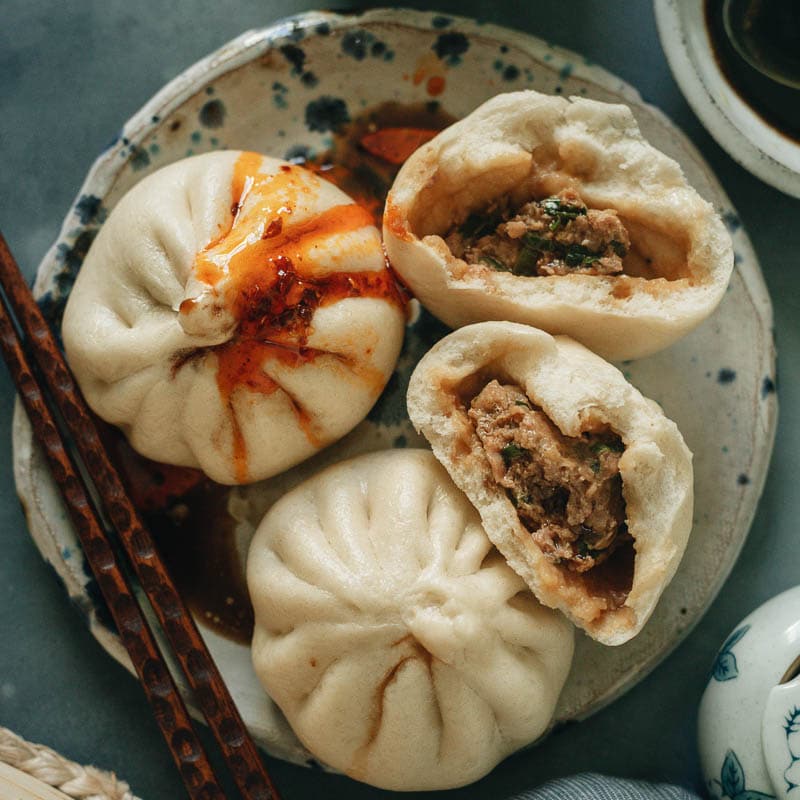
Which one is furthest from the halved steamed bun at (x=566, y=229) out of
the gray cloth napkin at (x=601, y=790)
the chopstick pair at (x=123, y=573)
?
the gray cloth napkin at (x=601, y=790)

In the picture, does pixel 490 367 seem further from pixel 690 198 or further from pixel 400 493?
pixel 690 198

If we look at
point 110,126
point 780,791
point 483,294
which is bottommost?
point 780,791

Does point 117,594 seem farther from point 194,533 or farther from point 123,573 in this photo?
point 194,533

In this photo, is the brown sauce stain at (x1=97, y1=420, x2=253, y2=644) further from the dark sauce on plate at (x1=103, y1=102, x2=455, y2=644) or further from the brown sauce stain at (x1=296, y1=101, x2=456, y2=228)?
A: the brown sauce stain at (x1=296, y1=101, x2=456, y2=228)

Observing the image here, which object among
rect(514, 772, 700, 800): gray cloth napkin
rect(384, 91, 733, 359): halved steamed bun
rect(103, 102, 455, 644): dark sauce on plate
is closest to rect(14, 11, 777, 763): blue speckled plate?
rect(103, 102, 455, 644): dark sauce on plate

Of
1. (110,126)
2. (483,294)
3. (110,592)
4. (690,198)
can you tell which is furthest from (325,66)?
(110,592)

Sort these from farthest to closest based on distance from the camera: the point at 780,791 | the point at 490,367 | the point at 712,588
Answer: the point at 712,588 → the point at 490,367 → the point at 780,791

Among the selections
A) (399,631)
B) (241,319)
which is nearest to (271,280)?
(241,319)

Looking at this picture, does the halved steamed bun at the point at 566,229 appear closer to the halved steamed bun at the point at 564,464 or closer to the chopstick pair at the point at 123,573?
the halved steamed bun at the point at 564,464
